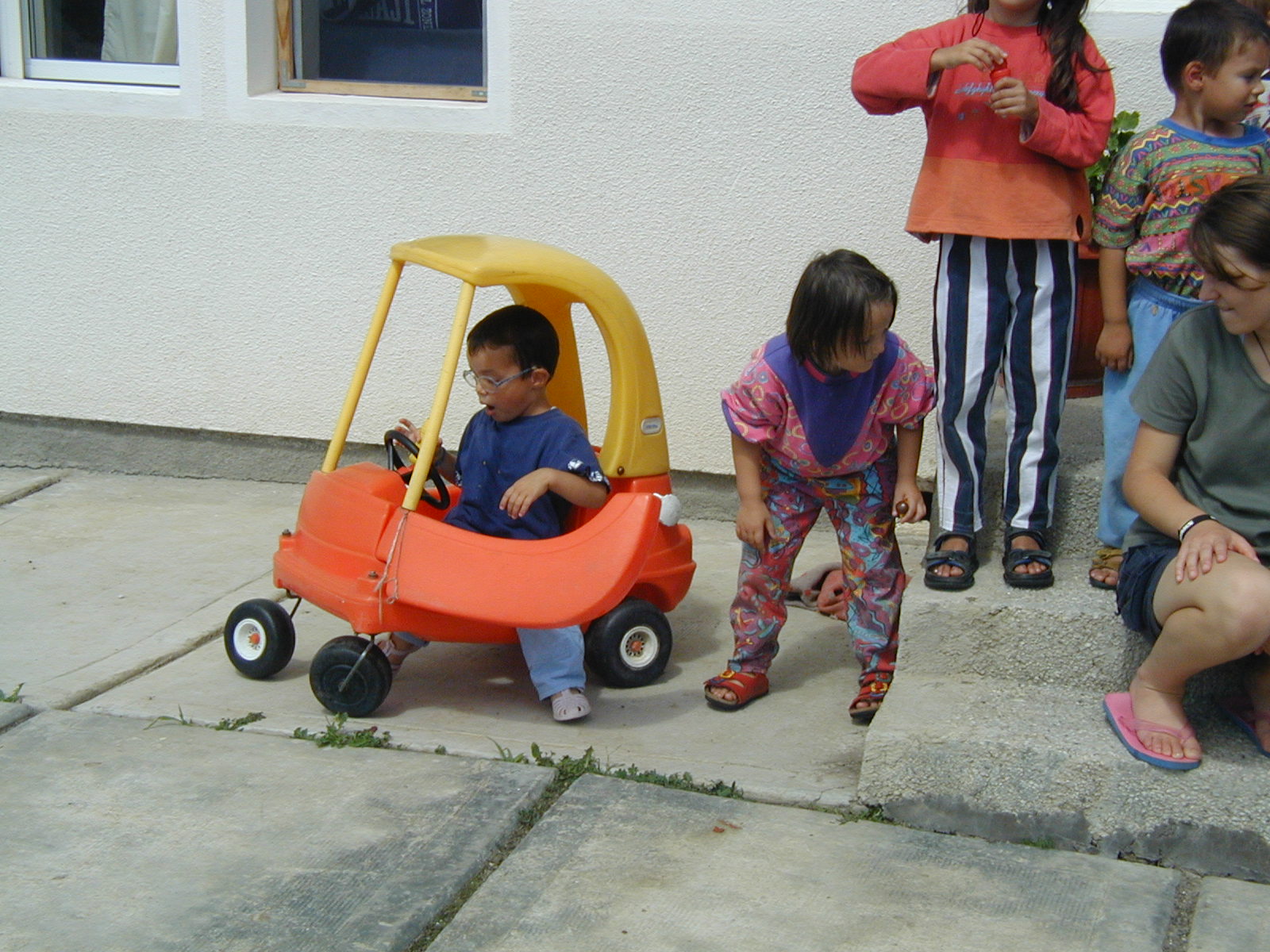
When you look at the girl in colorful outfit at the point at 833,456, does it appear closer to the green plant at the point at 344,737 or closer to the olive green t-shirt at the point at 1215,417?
the olive green t-shirt at the point at 1215,417

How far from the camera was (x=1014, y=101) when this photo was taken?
2980 millimetres

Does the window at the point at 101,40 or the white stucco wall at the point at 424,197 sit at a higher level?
the window at the point at 101,40

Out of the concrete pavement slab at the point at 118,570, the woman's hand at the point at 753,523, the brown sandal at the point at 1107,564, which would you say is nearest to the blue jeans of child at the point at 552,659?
the woman's hand at the point at 753,523

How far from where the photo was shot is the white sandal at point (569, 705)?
331cm

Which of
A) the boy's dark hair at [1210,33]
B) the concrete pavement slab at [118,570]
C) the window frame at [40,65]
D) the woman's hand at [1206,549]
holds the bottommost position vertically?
the concrete pavement slab at [118,570]

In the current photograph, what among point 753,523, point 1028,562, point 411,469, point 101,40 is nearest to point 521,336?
point 411,469

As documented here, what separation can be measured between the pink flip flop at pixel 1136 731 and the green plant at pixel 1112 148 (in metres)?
1.33

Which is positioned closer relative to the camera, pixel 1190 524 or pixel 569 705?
pixel 1190 524

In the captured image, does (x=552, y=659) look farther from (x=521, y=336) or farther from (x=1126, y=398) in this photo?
(x=1126, y=398)

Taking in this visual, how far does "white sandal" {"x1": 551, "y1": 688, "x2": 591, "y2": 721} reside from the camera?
10.9ft

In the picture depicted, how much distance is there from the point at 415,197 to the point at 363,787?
2.44 meters

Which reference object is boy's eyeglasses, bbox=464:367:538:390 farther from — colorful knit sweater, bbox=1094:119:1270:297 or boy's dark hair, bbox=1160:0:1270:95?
boy's dark hair, bbox=1160:0:1270:95

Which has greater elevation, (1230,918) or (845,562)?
(845,562)

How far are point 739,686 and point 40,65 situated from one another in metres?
3.63
